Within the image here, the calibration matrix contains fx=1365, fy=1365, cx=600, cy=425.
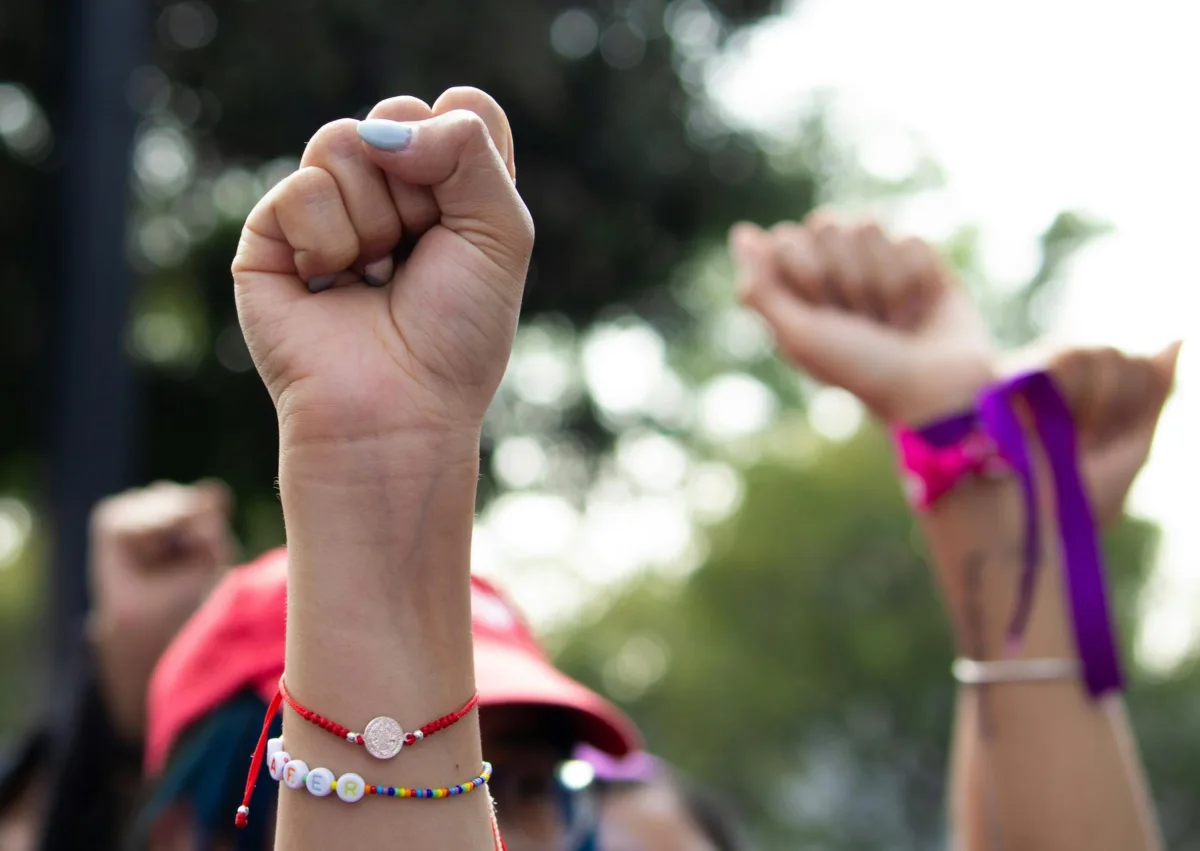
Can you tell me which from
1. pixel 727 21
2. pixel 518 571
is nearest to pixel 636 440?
pixel 727 21

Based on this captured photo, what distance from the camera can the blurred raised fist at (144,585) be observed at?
2.32 meters

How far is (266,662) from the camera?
5.19 ft

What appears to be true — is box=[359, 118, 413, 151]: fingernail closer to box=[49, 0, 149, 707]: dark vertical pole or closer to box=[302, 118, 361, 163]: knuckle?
box=[302, 118, 361, 163]: knuckle

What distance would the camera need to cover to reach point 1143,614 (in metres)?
12.1

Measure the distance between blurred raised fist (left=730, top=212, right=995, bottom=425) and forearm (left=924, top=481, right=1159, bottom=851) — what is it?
0.22 meters

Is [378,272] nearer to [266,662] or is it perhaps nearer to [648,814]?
[266,662]

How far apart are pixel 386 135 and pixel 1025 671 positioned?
1.09 meters

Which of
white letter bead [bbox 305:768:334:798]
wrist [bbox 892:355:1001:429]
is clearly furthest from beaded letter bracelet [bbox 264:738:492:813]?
wrist [bbox 892:355:1001:429]

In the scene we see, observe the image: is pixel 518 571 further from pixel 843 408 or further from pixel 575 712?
pixel 575 712

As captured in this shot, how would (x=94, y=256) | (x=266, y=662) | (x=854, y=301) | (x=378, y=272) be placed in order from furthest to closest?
(x=94, y=256), (x=854, y=301), (x=266, y=662), (x=378, y=272)

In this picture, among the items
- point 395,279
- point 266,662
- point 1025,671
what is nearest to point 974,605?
point 1025,671

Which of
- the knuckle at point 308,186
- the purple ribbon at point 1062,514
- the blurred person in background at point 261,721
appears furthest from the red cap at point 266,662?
the knuckle at point 308,186

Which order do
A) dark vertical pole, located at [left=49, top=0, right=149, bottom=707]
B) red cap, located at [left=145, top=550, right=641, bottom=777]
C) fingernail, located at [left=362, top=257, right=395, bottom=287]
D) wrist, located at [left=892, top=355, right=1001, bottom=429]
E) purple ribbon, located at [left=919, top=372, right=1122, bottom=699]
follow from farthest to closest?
dark vertical pole, located at [left=49, top=0, right=149, bottom=707] → wrist, located at [left=892, top=355, right=1001, bottom=429] → purple ribbon, located at [left=919, top=372, right=1122, bottom=699] → red cap, located at [left=145, top=550, right=641, bottom=777] → fingernail, located at [left=362, top=257, right=395, bottom=287]

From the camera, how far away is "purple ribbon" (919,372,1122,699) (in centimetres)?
166
